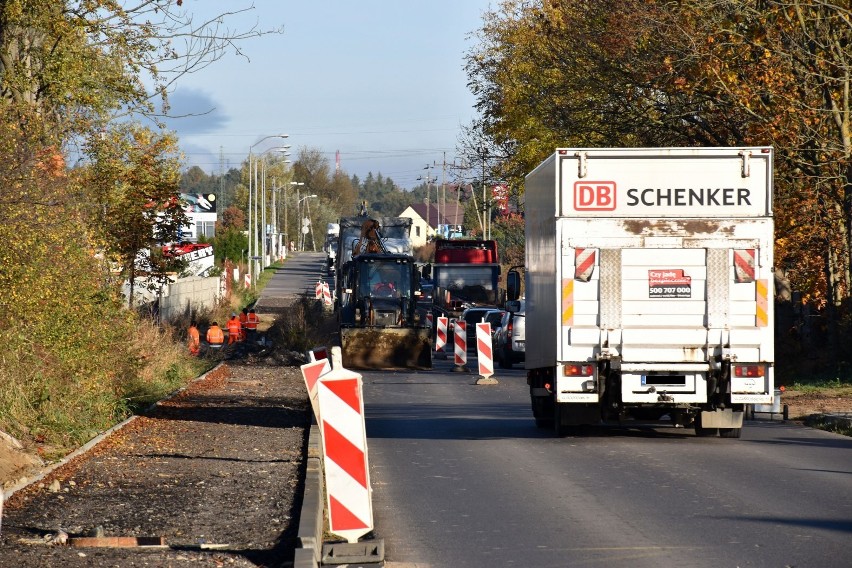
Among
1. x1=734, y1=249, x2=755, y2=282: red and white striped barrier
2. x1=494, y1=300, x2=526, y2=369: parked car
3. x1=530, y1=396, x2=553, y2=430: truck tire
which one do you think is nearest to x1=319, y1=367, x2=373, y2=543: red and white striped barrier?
x1=734, y1=249, x2=755, y2=282: red and white striped barrier

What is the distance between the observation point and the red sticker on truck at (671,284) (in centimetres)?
1472

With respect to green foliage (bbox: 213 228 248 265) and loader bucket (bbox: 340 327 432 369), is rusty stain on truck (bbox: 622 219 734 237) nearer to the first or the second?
loader bucket (bbox: 340 327 432 369)

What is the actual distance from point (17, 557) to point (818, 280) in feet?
79.6

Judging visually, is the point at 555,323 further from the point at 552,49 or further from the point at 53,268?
the point at 552,49

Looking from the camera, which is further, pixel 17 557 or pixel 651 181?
pixel 651 181

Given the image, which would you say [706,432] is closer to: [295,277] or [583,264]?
[583,264]

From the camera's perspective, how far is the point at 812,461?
537 inches

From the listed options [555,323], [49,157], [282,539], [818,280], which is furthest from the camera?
[818,280]

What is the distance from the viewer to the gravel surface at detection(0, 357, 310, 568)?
811 cm

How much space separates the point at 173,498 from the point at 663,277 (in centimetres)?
672

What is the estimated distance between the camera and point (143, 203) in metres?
30.1

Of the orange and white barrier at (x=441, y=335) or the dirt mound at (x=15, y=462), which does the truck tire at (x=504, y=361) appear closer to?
the orange and white barrier at (x=441, y=335)

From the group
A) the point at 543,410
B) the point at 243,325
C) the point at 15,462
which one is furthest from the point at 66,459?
the point at 243,325

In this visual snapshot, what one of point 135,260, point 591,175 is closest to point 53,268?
point 591,175
